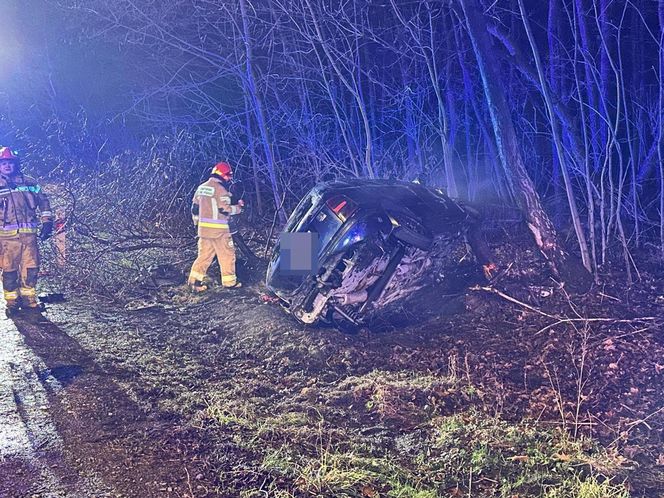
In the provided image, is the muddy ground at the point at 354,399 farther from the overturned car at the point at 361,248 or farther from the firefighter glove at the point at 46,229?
the firefighter glove at the point at 46,229

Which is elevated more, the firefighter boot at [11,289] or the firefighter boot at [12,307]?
the firefighter boot at [11,289]

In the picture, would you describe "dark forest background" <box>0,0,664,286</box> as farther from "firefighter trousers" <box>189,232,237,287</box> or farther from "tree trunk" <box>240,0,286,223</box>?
"firefighter trousers" <box>189,232,237,287</box>

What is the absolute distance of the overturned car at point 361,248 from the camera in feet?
16.4

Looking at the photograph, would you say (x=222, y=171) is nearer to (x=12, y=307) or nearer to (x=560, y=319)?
(x=12, y=307)

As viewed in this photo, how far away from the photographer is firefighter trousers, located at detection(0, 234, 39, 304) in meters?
6.36

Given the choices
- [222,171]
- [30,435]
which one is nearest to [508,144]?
[222,171]

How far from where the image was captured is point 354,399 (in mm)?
4160

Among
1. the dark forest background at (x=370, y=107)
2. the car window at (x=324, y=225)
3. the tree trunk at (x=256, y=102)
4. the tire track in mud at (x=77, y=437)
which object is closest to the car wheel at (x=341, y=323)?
the car window at (x=324, y=225)

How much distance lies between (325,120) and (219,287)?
3813 millimetres

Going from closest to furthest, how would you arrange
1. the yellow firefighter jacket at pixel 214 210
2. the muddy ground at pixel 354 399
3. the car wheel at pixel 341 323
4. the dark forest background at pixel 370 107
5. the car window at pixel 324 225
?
1. the muddy ground at pixel 354 399
2. the car window at pixel 324 225
3. the car wheel at pixel 341 323
4. the yellow firefighter jacket at pixel 214 210
5. the dark forest background at pixel 370 107

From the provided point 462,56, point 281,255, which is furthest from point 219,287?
point 462,56

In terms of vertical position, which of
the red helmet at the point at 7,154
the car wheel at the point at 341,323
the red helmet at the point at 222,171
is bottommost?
the car wheel at the point at 341,323

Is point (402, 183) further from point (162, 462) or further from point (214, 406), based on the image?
point (162, 462)

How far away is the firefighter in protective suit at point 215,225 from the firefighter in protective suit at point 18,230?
5.88ft
